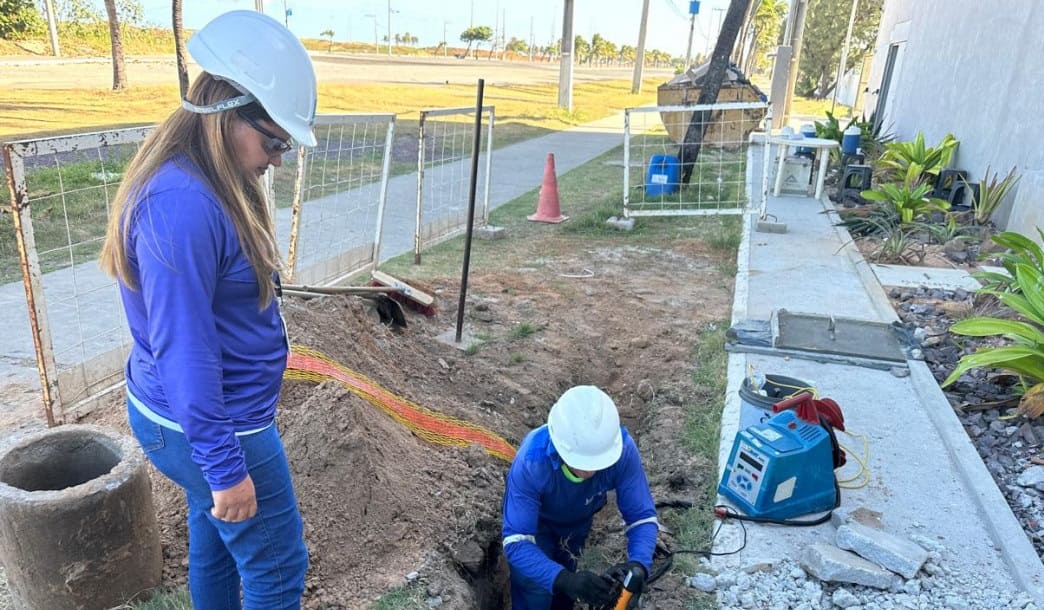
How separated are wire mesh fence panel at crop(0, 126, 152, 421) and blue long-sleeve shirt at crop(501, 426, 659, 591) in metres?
2.25

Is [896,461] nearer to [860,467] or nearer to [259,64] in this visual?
[860,467]

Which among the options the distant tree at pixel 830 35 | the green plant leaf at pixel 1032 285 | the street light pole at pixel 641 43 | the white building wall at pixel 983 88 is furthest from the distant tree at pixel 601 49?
the green plant leaf at pixel 1032 285

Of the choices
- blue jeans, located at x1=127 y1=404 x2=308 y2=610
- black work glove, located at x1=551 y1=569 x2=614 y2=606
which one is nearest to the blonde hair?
blue jeans, located at x1=127 y1=404 x2=308 y2=610

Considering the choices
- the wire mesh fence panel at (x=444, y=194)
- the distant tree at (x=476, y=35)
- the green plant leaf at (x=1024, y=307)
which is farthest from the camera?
the distant tree at (x=476, y=35)

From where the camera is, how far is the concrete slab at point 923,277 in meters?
6.26

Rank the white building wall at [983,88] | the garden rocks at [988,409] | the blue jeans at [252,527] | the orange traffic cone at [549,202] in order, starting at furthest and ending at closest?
the orange traffic cone at [549,202]
the white building wall at [983,88]
the garden rocks at [988,409]
the blue jeans at [252,527]

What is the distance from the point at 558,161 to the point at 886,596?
40.2 ft

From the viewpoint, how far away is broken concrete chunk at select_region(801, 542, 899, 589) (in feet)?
9.03

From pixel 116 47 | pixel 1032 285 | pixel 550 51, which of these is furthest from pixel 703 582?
pixel 550 51

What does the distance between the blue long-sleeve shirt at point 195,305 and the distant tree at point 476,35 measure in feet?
283

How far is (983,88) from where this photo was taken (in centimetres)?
946

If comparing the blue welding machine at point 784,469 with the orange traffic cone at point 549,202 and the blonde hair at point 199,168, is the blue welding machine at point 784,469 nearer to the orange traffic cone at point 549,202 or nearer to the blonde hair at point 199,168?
the blonde hair at point 199,168

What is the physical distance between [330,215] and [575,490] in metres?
6.01

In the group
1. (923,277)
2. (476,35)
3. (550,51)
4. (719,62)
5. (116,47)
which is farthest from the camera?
(550,51)
